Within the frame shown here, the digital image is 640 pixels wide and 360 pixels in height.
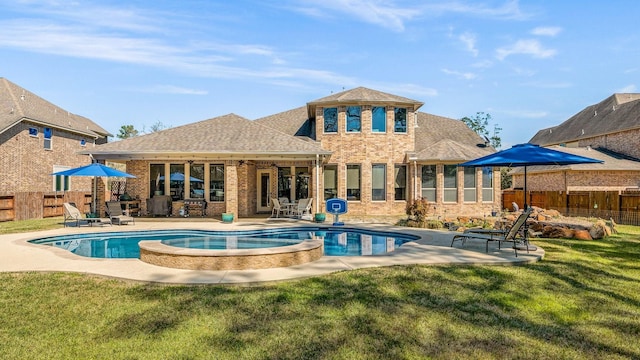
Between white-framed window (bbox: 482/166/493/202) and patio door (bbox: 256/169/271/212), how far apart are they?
11.9m

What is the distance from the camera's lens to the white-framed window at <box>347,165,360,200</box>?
66.9 ft

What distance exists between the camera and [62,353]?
4.14 meters

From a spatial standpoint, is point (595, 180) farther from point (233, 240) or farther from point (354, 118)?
point (233, 240)

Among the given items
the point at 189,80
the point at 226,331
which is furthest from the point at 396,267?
the point at 189,80

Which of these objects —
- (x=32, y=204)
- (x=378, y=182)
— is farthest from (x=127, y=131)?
(x=378, y=182)

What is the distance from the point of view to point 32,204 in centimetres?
1916

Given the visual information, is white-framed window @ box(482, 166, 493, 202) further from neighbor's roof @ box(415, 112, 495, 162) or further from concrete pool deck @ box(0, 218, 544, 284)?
concrete pool deck @ box(0, 218, 544, 284)

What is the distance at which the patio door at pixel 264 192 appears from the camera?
69.3ft

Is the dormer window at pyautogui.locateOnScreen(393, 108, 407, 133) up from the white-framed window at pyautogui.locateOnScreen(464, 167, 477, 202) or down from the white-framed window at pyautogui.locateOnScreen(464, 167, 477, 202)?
up

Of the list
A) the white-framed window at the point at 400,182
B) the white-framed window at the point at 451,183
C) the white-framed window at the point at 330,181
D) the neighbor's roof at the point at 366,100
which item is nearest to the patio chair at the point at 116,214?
the white-framed window at the point at 330,181

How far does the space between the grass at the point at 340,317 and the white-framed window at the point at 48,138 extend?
20786mm

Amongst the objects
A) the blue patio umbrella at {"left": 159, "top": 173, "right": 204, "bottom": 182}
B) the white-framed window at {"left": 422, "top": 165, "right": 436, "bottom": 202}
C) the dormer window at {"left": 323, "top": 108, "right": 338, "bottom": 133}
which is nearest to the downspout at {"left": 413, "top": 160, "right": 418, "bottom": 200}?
the white-framed window at {"left": 422, "top": 165, "right": 436, "bottom": 202}

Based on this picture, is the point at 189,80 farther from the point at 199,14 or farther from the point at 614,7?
the point at 614,7

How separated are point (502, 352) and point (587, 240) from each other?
10.1 meters
